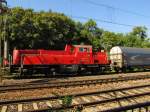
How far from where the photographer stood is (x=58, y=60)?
1054 inches

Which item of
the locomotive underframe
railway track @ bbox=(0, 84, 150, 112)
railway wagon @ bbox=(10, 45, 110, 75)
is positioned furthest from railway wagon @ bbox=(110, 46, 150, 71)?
railway track @ bbox=(0, 84, 150, 112)

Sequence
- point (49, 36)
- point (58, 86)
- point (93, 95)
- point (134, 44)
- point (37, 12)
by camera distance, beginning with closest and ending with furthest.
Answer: point (93, 95) → point (58, 86) → point (49, 36) → point (37, 12) → point (134, 44)

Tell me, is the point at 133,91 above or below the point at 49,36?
below

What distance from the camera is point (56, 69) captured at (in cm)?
2714

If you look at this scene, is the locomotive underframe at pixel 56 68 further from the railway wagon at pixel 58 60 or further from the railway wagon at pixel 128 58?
the railway wagon at pixel 128 58

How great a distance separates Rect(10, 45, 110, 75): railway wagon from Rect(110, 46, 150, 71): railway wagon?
3464mm

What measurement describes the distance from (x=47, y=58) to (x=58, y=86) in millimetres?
9644

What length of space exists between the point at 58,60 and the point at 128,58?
1054 cm

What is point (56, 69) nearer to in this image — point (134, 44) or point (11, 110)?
point (11, 110)

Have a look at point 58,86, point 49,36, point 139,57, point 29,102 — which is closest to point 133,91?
point 58,86

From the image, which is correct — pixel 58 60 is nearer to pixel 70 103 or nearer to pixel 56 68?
pixel 56 68

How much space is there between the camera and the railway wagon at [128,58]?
111 ft

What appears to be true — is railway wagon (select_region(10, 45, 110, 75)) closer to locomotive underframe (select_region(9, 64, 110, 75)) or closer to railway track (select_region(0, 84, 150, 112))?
locomotive underframe (select_region(9, 64, 110, 75))

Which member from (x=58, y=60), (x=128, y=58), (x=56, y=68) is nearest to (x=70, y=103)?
(x=58, y=60)
